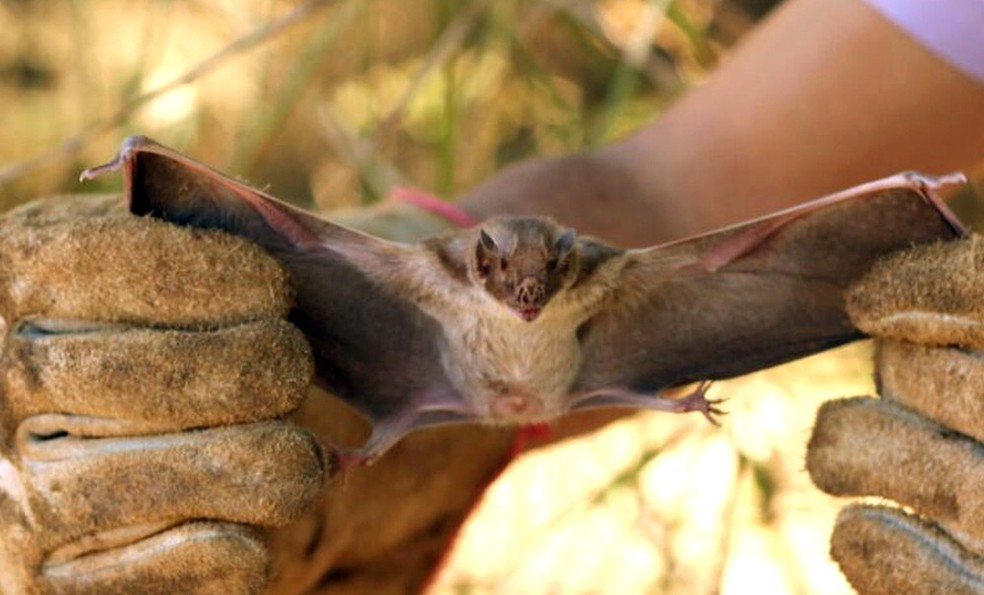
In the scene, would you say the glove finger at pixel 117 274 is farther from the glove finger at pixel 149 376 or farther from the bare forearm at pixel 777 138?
the bare forearm at pixel 777 138

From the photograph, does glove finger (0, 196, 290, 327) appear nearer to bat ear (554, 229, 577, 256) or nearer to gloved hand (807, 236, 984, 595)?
bat ear (554, 229, 577, 256)

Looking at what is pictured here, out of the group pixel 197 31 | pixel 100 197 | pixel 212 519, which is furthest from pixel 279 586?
pixel 197 31

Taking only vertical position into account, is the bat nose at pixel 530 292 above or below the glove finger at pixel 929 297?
below

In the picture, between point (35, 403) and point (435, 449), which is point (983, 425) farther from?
point (35, 403)

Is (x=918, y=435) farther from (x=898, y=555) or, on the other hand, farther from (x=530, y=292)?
(x=530, y=292)

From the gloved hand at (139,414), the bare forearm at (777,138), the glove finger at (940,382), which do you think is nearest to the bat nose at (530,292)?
the gloved hand at (139,414)

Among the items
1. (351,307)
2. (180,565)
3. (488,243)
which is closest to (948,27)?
(488,243)
